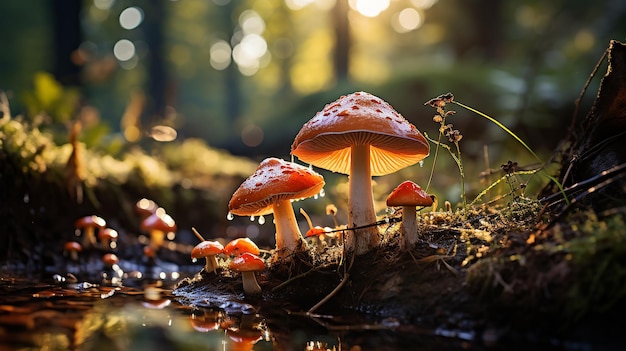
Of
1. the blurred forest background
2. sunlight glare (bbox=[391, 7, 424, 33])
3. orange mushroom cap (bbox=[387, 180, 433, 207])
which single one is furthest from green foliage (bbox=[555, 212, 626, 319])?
sunlight glare (bbox=[391, 7, 424, 33])

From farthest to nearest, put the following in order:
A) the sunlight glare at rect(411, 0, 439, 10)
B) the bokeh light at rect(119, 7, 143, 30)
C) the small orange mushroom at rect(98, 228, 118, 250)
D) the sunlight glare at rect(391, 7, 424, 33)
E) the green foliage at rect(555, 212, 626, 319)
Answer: the bokeh light at rect(119, 7, 143, 30) < the sunlight glare at rect(391, 7, 424, 33) < the sunlight glare at rect(411, 0, 439, 10) < the small orange mushroom at rect(98, 228, 118, 250) < the green foliage at rect(555, 212, 626, 319)

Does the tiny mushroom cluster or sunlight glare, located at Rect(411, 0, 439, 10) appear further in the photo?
sunlight glare, located at Rect(411, 0, 439, 10)

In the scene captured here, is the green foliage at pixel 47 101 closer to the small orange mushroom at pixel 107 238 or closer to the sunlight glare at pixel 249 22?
the small orange mushroom at pixel 107 238

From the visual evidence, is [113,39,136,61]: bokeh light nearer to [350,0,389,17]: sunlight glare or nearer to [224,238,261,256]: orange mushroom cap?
[350,0,389,17]: sunlight glare

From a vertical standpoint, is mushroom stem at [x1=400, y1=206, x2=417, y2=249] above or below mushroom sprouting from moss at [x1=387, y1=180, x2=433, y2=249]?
below

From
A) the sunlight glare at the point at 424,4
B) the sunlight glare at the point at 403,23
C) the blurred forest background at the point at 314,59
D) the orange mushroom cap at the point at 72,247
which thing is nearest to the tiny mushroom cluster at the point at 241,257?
the orange mushroom cap at the point at 72,247

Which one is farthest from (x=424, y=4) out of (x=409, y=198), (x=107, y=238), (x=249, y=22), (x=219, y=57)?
(x=219, y=57)

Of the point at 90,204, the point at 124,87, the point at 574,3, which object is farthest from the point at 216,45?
the point at 90,204
